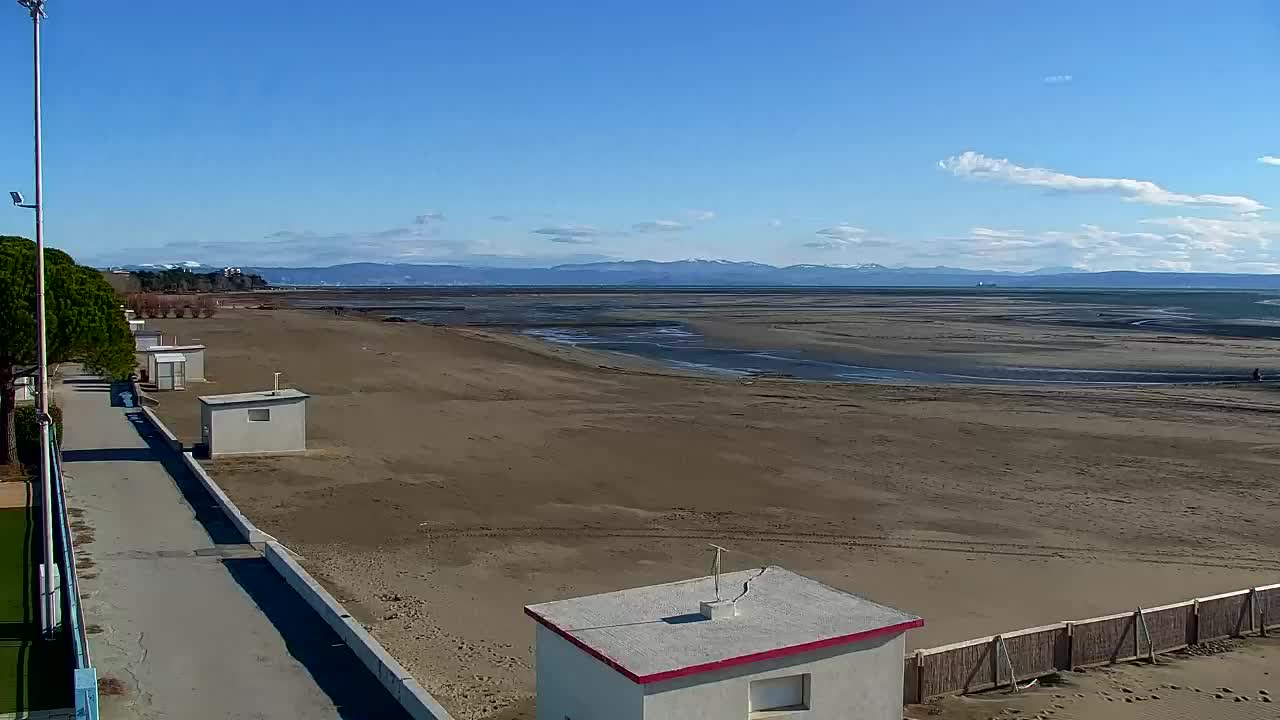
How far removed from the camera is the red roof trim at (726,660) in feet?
29.4

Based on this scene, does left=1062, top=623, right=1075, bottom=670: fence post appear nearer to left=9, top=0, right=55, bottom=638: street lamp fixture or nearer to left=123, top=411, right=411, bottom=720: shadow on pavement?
left=123, top=411, right=411, bottom=720: shadow on pavement

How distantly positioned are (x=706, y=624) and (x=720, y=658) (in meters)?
1.04

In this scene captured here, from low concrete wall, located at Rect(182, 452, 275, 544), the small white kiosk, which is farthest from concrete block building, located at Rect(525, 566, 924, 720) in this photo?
the small white kiosk

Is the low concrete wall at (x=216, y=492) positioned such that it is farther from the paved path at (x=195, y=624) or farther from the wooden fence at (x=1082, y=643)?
the wooden fence at (x=1082, y=643)

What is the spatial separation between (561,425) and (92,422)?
534 inches

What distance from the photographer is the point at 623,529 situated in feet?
72.2

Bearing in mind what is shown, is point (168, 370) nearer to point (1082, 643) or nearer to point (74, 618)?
point (74, 618)

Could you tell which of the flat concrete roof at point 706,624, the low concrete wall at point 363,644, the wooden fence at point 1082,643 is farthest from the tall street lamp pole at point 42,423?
the wooden fence at point 1082,643

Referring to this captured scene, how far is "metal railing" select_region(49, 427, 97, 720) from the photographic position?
33.6 ft

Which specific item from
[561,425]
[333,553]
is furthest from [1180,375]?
[333,553]

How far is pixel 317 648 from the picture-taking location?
45.2 feet

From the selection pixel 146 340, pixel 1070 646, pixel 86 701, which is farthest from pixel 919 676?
pixel 146 340

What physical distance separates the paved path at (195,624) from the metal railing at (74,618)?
337 mm

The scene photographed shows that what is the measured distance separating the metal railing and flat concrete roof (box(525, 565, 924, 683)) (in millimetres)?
4115
